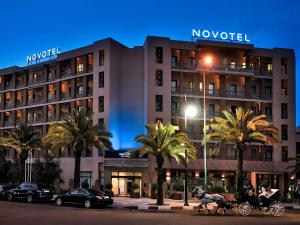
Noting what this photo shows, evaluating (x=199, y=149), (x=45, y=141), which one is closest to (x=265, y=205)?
(x=45, y=141)

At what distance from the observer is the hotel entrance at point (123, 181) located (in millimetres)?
65750

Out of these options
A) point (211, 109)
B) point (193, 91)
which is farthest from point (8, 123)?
point (211, 109)

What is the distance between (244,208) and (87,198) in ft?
43.9

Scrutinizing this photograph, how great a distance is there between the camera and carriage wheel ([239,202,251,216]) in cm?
3138

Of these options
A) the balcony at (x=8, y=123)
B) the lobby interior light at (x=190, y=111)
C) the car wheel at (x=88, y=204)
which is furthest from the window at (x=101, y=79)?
the car wheel at (x=88, y=204)

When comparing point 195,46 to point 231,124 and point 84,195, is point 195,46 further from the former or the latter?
point 84,195

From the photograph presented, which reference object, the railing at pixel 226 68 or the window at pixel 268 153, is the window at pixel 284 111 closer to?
the railing at pixel 226 68

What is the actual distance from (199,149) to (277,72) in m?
18.1

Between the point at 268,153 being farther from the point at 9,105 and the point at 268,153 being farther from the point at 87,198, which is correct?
the point at 9,105

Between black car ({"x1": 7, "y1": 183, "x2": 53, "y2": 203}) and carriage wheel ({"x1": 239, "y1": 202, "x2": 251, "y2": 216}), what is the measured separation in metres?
20.1

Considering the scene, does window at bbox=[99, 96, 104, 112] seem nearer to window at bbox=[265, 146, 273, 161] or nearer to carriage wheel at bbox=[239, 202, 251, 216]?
window at bbox=[265, 146, 273, 161]

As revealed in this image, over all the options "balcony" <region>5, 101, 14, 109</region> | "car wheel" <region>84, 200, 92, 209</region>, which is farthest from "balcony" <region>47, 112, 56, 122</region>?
"car wheel" <region>84, 200, 92, 209</region>

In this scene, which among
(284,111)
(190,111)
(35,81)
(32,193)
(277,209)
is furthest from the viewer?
(35,81)

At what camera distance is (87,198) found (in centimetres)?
3809
